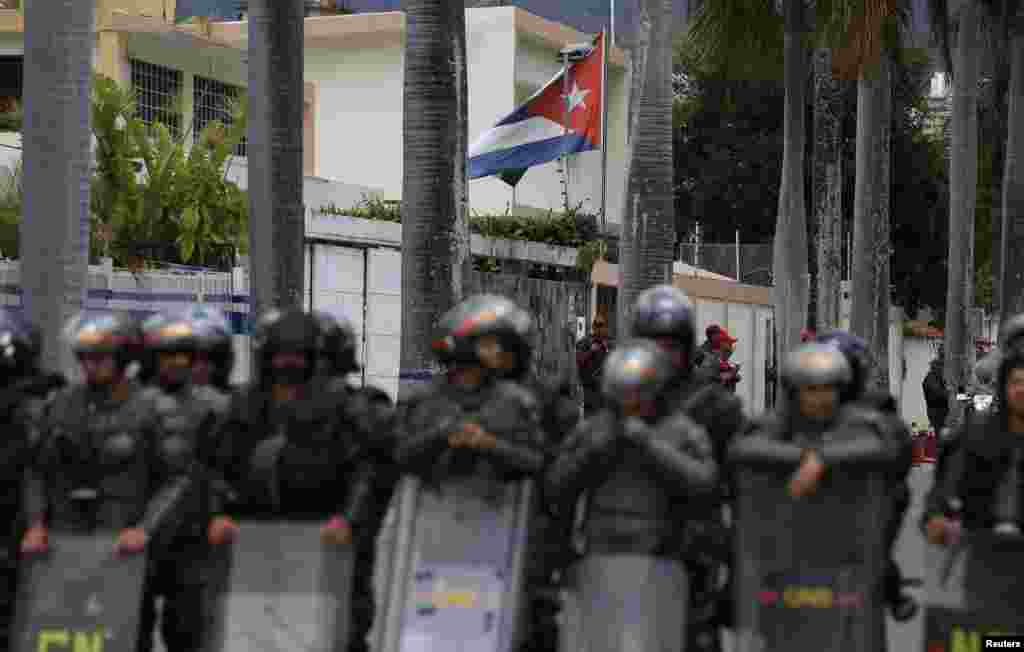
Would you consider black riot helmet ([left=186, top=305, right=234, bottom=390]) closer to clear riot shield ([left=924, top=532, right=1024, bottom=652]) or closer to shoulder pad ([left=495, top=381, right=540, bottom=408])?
shoulder pad ([left=495, top=381, right=540, bottom=408])

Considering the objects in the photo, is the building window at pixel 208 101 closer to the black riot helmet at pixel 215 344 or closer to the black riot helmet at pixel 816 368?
the black riot helmet at pixel 215 344

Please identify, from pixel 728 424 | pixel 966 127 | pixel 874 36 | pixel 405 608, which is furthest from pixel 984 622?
pixel 966 127

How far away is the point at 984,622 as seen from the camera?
7.82m

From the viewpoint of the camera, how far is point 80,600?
812 centimetres

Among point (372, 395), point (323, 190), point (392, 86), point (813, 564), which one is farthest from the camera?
point (392, 86)

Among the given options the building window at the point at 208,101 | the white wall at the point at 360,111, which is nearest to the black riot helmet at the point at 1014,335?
the building window at the point at 208,101

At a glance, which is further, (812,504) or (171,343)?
(171,343)

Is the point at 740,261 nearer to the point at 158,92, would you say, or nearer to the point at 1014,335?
the point at 158,92

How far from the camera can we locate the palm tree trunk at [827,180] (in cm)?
2753

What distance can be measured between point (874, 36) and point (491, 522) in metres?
15.3

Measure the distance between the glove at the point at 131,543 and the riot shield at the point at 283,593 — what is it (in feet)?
1.21

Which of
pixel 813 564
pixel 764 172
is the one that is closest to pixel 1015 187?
pixel 813 564

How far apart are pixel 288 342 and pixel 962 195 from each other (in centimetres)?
2464

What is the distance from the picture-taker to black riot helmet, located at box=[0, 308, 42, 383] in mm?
8648
